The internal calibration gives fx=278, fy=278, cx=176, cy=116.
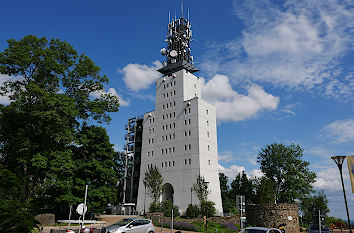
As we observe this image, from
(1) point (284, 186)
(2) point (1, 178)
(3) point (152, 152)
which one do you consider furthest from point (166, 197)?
(2) point (1, 178)

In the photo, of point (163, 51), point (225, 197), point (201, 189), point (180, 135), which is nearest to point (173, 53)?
point (163, 51)

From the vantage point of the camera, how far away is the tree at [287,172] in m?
53.3

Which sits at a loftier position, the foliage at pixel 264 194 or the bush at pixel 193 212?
Result: the foliage at pixel 264 194

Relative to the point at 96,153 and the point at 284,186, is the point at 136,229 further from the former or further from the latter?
the point at 284,186

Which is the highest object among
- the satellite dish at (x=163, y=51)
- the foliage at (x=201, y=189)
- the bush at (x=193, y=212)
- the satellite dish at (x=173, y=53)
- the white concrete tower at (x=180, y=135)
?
the satellite dish at (x=163, y=51)

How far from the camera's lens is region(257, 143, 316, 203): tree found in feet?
175

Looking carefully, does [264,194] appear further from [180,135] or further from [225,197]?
[225,197]

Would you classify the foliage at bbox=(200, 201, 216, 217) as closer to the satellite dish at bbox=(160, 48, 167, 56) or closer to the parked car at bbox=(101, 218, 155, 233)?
the parked car at bbox=(101, 218, 155, 233)

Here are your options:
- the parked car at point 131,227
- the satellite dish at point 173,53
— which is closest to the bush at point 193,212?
the parked car at point 131,227

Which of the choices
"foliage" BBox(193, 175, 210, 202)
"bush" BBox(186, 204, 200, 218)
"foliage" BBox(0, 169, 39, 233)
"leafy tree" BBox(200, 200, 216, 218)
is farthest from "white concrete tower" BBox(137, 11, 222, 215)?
"foliage" BBox(0, 169, 39, 233)

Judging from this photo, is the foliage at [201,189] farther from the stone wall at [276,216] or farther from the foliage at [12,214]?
the foliage at [12,214]

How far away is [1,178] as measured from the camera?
3.97m

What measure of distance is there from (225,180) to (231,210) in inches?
738

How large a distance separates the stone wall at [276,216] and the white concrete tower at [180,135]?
22.6 metres
